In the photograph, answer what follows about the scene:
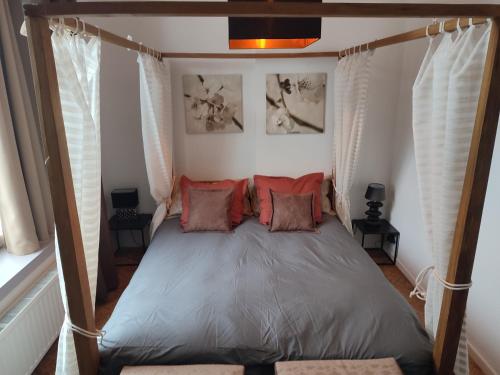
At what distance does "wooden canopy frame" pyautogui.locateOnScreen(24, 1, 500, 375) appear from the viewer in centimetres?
112

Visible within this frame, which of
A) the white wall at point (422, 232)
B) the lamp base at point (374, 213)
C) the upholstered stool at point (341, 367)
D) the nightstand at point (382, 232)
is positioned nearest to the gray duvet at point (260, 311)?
the upholstered stool at point (341, 367)

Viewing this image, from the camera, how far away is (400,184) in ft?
10.7

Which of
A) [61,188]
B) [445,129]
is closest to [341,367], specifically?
[445,129]

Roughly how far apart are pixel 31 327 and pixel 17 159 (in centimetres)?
99

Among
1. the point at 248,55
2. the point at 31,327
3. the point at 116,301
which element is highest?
the point at 248,55

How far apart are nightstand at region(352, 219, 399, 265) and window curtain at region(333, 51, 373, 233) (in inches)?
11.9

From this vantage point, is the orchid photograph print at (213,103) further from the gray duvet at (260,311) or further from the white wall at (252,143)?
the gray duvet at (260,311)

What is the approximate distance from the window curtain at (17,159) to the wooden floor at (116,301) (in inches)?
28.2

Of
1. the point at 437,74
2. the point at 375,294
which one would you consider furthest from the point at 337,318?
the point at 437,74

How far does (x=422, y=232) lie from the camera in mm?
2898

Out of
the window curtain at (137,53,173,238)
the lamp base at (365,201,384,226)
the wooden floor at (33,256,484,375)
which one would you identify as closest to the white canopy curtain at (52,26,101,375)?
the wooden floor at (33,256,484,375)

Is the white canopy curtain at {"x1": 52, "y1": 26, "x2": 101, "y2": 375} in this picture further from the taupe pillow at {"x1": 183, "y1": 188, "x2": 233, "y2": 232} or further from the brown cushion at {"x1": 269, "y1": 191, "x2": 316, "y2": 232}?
the brown cushion at {"x1": 269, "y1": 191, "x2": 316, "y2": 232}

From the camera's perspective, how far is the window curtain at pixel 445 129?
1.29m

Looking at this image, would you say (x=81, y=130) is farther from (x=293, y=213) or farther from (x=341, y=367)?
(x=293, y=213)
